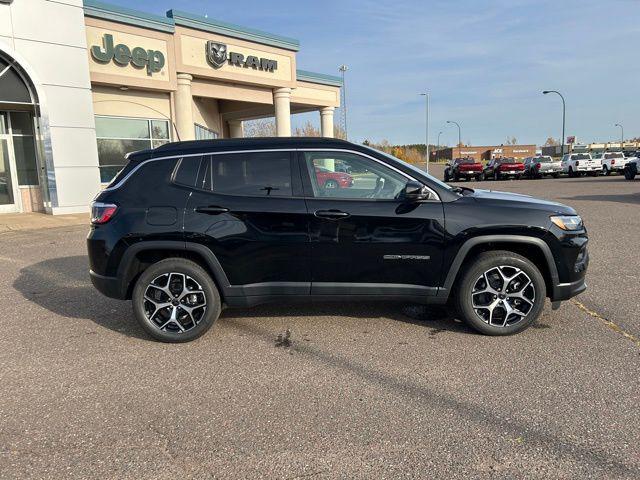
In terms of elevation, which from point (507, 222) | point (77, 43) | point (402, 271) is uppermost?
point (77, 43)

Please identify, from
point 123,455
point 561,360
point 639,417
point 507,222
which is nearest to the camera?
point 123,455

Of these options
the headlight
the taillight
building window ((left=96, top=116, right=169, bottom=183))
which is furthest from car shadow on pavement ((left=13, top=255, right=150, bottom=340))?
building window ((left=96, top=116, right=169, bottom=183))

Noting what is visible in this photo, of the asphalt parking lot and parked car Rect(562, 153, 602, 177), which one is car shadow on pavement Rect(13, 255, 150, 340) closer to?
the asphalt parking lot

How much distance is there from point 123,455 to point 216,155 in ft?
8.66

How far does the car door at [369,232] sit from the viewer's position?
14.1ft

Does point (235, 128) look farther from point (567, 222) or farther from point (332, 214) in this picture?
point (567, 222)

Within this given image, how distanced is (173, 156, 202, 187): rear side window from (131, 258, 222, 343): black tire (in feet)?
2.34

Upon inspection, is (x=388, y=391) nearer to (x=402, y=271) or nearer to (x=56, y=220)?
(x=402, y=271)

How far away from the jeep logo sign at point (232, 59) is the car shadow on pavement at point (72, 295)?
12.1 m

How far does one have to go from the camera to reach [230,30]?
18.5m

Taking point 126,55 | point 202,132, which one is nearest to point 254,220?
point 126,55

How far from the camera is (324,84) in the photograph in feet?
84.5

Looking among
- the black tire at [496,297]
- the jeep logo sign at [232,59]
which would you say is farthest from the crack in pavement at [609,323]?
the jeep logo sign at [232,59]

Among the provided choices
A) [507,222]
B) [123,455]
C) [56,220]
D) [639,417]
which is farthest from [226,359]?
[56,220]
